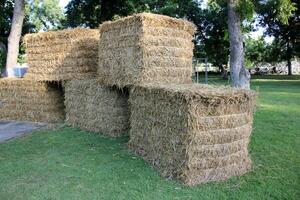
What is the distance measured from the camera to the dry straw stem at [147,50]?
21.8 ft

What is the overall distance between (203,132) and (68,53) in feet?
18.1

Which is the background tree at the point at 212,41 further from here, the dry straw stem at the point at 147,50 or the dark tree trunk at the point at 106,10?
the dry straw stem at the point at 147,50

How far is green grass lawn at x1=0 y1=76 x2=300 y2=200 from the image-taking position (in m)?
4.45

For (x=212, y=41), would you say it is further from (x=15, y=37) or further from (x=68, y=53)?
(x=68, y=53)

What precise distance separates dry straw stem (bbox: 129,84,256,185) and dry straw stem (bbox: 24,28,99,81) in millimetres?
4246

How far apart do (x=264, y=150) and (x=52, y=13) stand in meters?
39.0

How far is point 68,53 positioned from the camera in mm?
9320

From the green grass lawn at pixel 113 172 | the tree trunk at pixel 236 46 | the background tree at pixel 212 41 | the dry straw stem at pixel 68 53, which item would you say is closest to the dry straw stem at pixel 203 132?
the green grass lawn at pixel 113 172

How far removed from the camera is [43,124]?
9.52 metres

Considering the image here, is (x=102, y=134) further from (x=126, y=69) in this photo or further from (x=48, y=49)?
(x=48, y=49)

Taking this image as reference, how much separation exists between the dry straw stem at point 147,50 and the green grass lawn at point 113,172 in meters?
1.37

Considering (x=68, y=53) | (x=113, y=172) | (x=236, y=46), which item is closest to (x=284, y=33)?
(x=236, y=46)

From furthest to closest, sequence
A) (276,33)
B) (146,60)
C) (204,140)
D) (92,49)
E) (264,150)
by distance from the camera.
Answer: (276,33), (92,49), (146,60), (264,150), (204,140)

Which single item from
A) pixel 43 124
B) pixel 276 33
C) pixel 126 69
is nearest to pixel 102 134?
pixel 126 69
